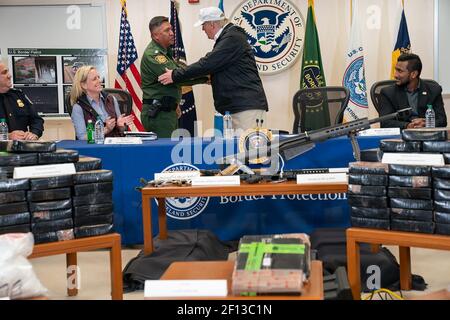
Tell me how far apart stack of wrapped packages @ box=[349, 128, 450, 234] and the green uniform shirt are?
3124mm

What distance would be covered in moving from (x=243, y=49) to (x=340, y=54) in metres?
2.31

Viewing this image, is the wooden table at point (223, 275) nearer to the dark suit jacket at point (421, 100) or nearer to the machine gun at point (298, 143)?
the machine gun at point (298, 143)

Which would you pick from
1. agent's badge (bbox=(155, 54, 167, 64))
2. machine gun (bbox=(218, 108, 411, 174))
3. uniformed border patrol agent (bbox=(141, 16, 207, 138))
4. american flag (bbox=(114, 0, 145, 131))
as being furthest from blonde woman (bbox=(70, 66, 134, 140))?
american flag (bbox=(114, 0, 145, 131))

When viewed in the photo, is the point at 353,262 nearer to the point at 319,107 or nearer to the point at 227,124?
the point at 227,124

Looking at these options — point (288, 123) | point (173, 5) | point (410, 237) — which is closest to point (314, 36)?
point (288, 123)

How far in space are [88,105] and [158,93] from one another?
895 mm

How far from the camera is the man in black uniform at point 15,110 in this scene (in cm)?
438

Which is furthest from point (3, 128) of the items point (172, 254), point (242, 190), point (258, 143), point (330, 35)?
point (330, 35)

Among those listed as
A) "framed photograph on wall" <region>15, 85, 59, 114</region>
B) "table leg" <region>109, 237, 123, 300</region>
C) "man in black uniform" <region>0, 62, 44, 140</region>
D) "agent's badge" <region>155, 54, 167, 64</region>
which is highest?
"agent's badge" <region>155, 54, 167, 64</region>

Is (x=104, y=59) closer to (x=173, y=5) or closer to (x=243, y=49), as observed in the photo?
(x=173, y=5)

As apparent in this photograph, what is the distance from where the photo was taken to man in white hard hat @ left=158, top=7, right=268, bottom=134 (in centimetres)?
462

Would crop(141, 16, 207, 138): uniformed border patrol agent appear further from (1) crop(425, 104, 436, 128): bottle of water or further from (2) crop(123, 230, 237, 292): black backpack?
(1) crop(425, 104, 436, 128): bottle of water

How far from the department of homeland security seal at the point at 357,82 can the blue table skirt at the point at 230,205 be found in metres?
2.38

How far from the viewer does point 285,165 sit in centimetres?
393
